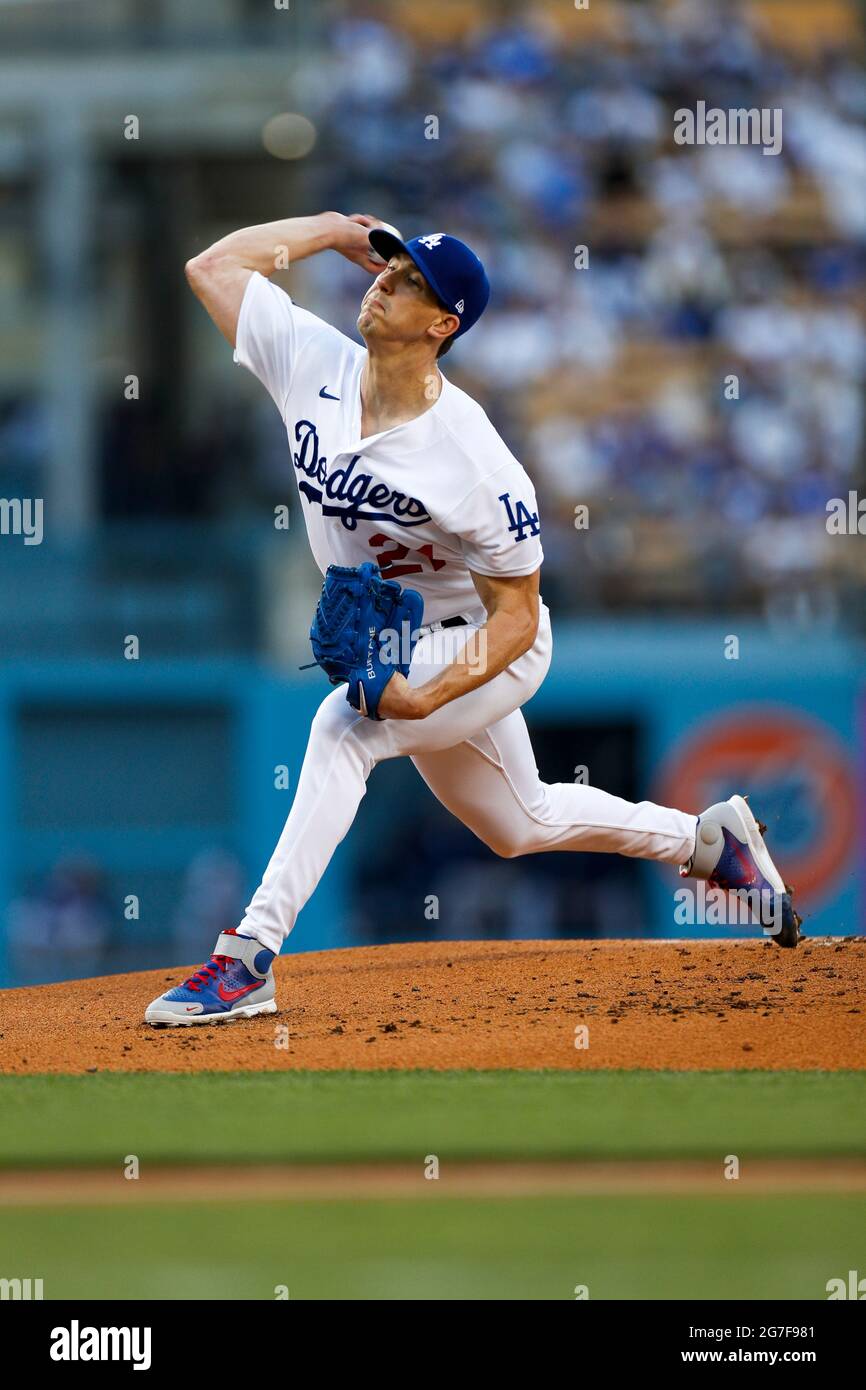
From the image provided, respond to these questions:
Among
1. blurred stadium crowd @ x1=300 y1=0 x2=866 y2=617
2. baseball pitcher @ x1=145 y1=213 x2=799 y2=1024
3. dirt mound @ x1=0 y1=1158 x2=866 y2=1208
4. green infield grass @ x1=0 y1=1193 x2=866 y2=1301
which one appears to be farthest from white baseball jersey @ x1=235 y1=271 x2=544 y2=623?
blurred stadium crowd @ x1=300 y1=0 x2=866 y2=617

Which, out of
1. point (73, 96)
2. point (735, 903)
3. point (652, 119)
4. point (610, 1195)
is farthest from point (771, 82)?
point (610, 1195)

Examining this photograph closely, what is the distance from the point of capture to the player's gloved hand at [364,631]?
4.42 metres

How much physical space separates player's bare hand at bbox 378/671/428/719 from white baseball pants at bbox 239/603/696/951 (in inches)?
4.3

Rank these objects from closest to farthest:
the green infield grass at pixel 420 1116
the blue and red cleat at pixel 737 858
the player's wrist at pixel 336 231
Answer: the green infield grass at pixel 420 1116, the player's wrist at pixel 336 231, the blue and red cleat at pixel 737 858

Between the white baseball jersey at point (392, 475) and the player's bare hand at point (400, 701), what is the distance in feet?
1.07

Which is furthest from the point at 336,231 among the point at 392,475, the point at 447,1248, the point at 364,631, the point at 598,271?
the point at 598,271

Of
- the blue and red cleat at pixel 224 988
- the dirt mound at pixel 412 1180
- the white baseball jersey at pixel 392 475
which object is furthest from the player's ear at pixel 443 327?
the dirt mound at pixel 412 1180

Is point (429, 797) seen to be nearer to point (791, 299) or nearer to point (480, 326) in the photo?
point (480, 326)

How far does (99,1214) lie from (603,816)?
1884mm

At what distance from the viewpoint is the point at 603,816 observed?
17.0ft

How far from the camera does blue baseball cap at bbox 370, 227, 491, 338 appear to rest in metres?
4.45

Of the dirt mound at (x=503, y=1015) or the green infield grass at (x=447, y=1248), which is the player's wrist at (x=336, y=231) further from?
the green infield grass at (x=447, y=1248)

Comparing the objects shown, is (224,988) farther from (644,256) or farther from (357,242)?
(644,256)

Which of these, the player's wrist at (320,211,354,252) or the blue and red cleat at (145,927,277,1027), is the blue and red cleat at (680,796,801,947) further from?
the player's wrist at (320,211,354,252)
